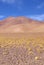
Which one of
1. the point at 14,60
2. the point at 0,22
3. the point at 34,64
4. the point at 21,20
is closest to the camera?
the point at 34,64

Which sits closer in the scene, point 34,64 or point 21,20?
point 34,64

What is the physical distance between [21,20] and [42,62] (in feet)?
260

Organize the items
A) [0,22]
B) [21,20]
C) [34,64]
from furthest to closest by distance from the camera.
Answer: [0,22] → [21,20] → [34,64]

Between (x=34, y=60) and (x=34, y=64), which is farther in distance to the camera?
(x=34, y=60)

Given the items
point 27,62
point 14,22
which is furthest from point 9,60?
point 14,22

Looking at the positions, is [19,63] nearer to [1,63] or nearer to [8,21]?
[1,63]

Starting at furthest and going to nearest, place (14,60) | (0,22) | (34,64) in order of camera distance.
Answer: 1. (0,22)
2. (14,60)
3. (34,64)

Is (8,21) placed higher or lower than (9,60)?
higher

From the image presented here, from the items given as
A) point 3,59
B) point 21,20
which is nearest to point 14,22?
point 21,20

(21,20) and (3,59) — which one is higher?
(21,20)

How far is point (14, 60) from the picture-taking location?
8.59 m

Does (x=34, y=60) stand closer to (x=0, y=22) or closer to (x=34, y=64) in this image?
(x=34, y=64)

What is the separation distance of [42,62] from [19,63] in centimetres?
95

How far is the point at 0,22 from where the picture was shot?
305ft
